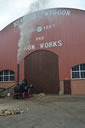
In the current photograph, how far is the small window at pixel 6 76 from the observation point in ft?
42.4

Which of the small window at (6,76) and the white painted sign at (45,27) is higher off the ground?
the white painted sign at (45,27)

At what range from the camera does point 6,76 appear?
13117mm

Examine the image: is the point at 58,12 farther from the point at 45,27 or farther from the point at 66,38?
the point at 66,38

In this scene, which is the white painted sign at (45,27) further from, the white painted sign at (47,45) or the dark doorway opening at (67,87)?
the dark doorway opening at (67,87)

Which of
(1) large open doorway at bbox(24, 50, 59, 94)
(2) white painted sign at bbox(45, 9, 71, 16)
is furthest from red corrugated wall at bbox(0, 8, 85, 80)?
(1) large open doorway at bbox(24, 50, 59, 94)

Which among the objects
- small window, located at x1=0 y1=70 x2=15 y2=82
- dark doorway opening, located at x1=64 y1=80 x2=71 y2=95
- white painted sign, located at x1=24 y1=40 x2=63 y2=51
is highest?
white painted sign, located at x1=24 y1=40 x2=63 y2=51

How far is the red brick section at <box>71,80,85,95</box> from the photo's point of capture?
10.0 m

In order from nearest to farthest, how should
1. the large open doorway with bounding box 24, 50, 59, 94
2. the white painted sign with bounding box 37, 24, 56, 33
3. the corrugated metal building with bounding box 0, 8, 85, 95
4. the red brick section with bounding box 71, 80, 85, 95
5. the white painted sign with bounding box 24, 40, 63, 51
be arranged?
the red brick section with bounding box 71, 80, 85, 95
the corrugated metal building with bounding box 0, 8, 85, 95
the large open doorway with bounding box 24, 50, 59, 94
the white painted sign with bounding box 24, 40, 63, 51
the white painted sign with bounding box 37, 24, 56, 33

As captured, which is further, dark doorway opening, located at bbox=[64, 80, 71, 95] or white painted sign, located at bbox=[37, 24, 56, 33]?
white painted sign, located at bbox=[37, 24, 56, 33]

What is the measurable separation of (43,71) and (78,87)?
3774mm

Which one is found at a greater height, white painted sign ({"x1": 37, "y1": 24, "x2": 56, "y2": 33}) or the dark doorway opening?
white painted sign ({"x1": 37, "y1": 24, "x2": 56, "y2": 33})

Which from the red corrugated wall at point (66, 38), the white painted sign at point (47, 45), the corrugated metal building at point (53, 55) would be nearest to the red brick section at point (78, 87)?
the corrugated metal building at point (53, 55)

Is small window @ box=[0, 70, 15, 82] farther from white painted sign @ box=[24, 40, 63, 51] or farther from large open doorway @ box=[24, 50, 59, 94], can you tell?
white painted sign @ box=[24, 40, 63, 51]

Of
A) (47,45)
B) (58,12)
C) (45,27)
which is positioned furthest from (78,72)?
(58,12)
